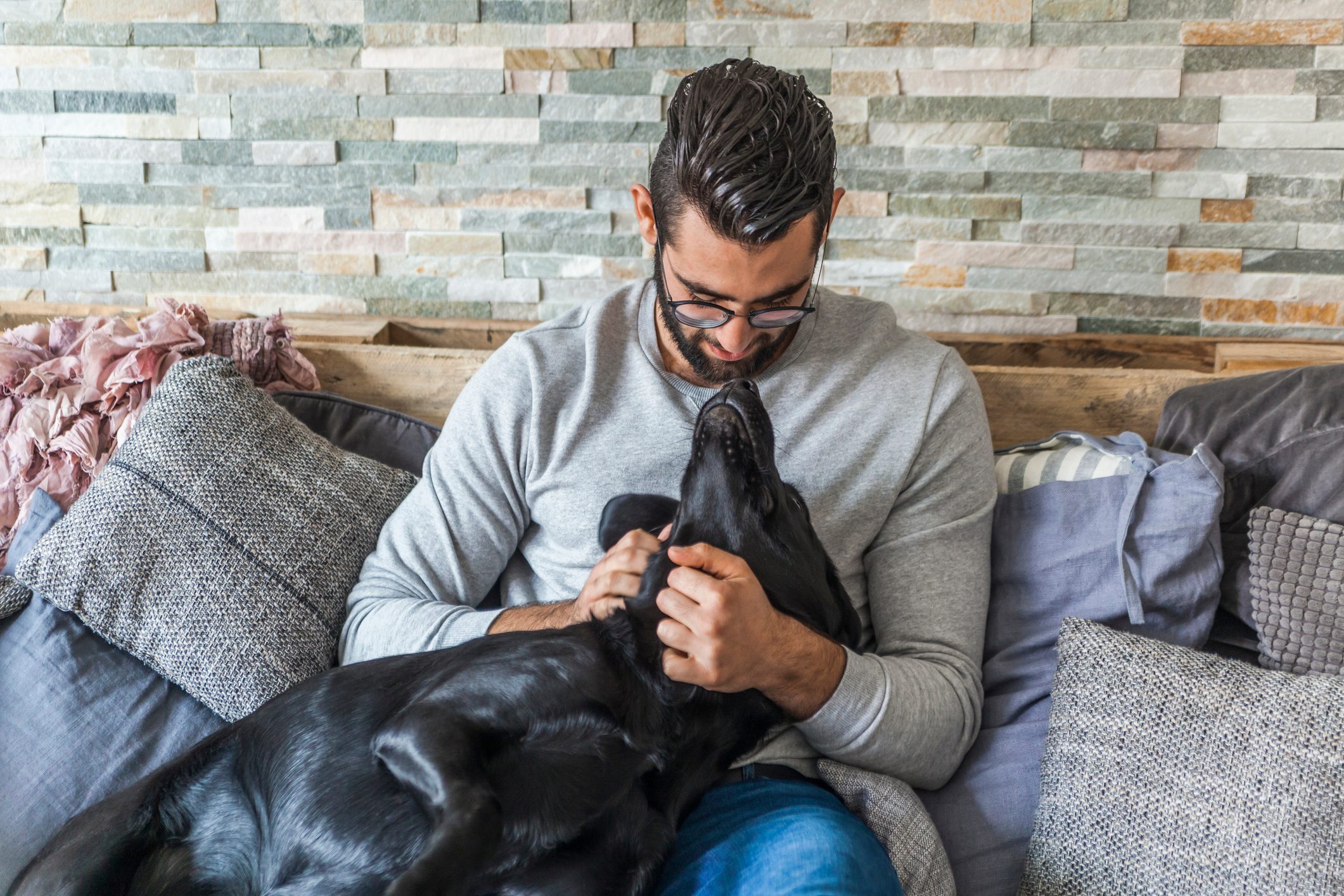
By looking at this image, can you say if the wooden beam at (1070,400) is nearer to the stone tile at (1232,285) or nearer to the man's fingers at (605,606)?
the stone tile at (1232,285)

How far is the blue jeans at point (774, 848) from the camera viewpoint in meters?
1.03

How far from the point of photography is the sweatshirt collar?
1444 millimetres

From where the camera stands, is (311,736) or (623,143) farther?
(623,143)

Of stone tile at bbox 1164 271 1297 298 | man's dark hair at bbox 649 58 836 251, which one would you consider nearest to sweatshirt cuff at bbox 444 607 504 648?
man's dark hair at bbox 649 58 836 251

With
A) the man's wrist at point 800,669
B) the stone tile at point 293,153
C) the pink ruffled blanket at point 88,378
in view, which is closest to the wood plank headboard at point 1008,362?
the pink ruffled blanket at point 88,378

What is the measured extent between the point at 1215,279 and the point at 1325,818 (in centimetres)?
115

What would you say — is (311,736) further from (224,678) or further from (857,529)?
(857,529)

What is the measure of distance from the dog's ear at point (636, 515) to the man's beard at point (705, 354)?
0.21 m

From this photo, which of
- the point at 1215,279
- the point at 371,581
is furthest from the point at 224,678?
the point at 1215,279

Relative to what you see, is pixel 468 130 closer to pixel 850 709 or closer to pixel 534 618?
pixel 534 618

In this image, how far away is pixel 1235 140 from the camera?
1797mm

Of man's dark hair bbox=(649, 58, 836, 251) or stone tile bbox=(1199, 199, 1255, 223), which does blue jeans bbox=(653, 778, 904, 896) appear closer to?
man's dark hair bbox=(649, 58, 836, 251)

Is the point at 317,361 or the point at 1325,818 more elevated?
the point at 317,361

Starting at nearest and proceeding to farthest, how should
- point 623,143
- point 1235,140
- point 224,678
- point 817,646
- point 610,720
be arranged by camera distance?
point 610,720 < point 817,646 < point 224,678 < point 1235,140 < point 623,143
